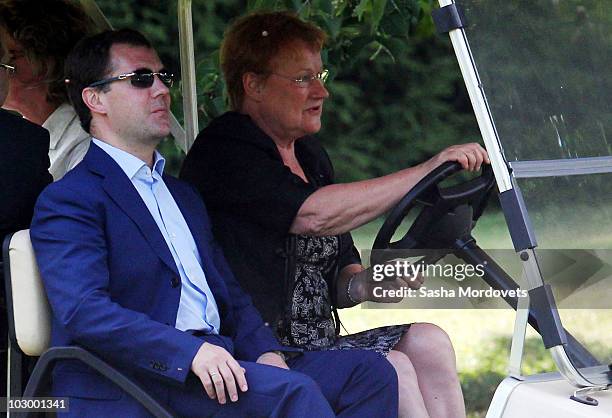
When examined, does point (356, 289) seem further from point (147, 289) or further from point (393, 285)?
point (147, 289)

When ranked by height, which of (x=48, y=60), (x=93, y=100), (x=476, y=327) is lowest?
(x=476, y=327)

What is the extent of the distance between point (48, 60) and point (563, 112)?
173cm

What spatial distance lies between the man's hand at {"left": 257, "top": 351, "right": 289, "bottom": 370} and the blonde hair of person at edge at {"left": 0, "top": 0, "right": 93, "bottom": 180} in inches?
34.2

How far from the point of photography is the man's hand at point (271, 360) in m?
2.93

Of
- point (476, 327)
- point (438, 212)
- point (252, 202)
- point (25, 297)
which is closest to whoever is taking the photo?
point (25, 297)

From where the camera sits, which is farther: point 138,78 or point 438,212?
point 438,212

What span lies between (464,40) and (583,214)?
0.41 metres

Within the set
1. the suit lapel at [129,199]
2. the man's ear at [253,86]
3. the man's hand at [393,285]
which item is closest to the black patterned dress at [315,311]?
the man's hand at [393,285]

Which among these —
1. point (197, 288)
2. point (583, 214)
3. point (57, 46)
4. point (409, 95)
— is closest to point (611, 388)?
point (583, 214)

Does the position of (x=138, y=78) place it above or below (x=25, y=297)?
above

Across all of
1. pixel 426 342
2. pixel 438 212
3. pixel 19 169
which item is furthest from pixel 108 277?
pixel 426 342

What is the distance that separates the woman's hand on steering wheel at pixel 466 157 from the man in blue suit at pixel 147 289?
1.73 ft

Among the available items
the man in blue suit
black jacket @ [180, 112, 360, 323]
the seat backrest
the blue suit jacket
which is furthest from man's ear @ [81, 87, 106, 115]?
black jacket @ [180, 112, 360, 323]

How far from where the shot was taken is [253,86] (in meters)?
3.44
